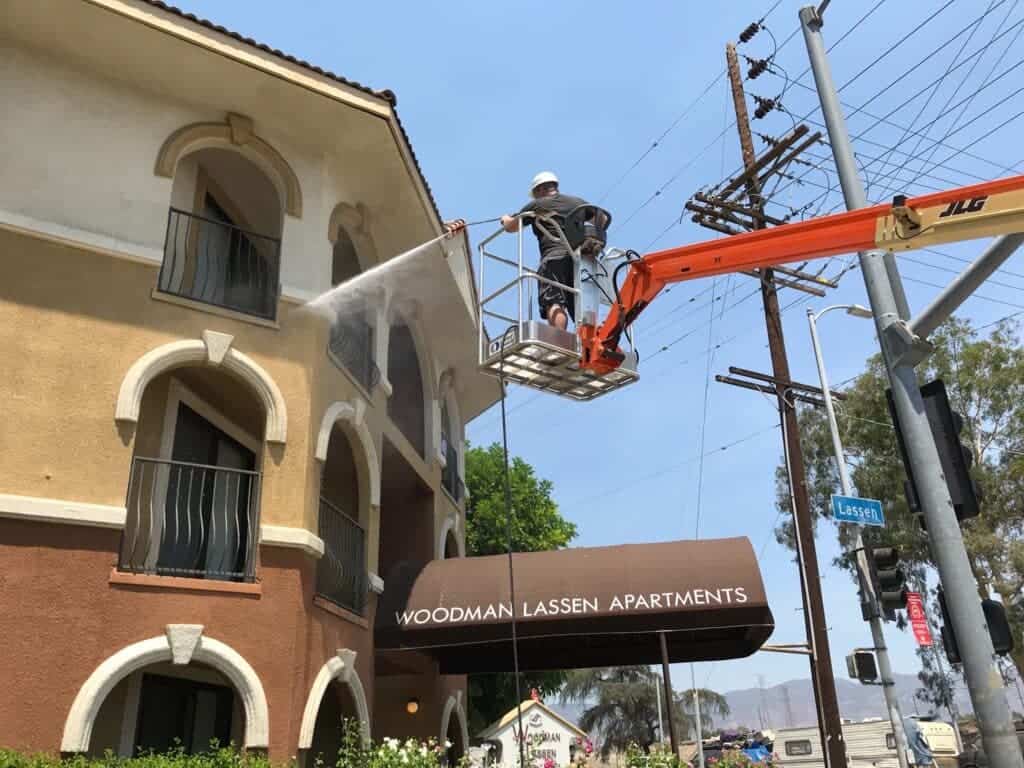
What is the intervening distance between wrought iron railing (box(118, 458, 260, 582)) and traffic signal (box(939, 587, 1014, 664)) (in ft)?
26.1

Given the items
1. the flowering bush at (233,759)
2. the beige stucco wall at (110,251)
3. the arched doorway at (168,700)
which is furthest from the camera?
the beige stucco wall at (110,251)

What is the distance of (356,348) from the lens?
15.1 meters

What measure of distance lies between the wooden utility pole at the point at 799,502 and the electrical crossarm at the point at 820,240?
33.2 ft

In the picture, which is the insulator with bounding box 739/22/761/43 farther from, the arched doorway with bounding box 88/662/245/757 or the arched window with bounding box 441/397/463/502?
the arched doorway with bounding box 88/662/245/757

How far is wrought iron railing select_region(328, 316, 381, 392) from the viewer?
14133mm

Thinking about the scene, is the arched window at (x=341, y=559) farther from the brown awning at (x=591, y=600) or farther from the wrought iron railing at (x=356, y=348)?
the wrought iron railing at (x=356, y=348)

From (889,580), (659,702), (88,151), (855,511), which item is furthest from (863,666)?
(659,702)

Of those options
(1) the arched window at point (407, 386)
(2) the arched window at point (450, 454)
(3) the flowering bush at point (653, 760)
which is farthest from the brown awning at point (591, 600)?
(2) the arched window at point (450, 454)

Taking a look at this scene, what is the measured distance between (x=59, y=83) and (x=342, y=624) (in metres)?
8.49

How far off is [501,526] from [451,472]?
16.3m

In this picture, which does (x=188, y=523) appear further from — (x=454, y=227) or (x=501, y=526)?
(x=501, y=526)

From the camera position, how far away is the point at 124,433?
438 inches

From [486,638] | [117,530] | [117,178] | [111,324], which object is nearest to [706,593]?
[486,638]

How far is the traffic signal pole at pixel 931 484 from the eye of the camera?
7758mm
